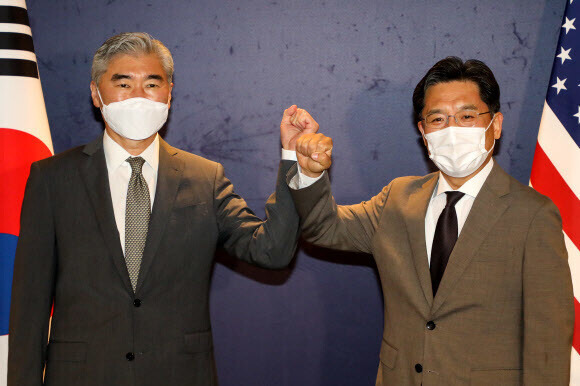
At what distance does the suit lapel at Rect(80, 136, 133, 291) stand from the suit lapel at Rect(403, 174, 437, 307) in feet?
3.22

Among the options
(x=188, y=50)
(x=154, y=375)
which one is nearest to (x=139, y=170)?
(x=154, y=375)

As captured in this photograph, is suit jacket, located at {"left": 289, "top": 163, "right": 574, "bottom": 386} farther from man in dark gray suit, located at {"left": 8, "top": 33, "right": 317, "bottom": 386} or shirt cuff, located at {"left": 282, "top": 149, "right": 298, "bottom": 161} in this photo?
man in dark gray suit, located at {"left": 8, "top": 33, "right": 317, "bottom": 386}

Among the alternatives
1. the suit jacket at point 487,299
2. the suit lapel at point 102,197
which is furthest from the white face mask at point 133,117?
the suit jacket at point 487,299

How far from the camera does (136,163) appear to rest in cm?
203

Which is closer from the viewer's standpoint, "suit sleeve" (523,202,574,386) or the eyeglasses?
"suit sleeve" (523,202,574,386)

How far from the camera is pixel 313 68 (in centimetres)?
281

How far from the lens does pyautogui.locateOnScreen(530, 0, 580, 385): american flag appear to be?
2.38 meters

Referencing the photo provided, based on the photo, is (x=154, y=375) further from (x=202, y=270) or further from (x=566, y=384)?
(x=566, y=384)

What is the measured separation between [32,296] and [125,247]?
13.4 inches

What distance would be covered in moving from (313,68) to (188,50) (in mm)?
630

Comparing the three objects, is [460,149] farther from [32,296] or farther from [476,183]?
[32,296]

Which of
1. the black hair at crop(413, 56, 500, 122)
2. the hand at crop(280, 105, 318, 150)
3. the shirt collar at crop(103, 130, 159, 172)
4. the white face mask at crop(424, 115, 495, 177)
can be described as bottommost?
the white face mask at crop(424, 115, 495, 177)

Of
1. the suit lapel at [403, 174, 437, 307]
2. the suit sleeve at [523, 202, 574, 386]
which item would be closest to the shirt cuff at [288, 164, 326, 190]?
the suit lapel at [403, 174, 437, 307]

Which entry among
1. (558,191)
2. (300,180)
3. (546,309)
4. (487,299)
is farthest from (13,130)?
(558,191)
